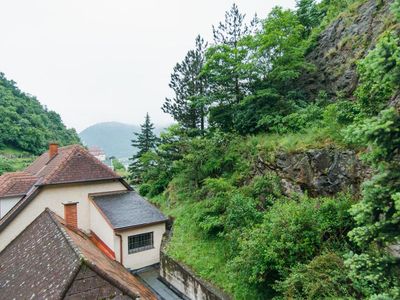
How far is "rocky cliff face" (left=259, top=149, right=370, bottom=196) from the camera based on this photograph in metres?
7.90

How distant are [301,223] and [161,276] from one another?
7.85 m

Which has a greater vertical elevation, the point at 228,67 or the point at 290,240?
the point at 228,67

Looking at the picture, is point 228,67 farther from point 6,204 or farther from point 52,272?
point 6,204

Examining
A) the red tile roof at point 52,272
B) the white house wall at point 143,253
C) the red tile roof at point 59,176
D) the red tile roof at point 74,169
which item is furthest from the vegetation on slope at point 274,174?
the red tile roof at point 59,176

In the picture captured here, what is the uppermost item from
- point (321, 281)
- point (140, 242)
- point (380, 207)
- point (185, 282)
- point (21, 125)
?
point (21, 125)

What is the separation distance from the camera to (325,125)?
387 inches

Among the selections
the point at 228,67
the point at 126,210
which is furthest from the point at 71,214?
the point at 228,67

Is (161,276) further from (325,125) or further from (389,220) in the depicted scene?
(389,220)

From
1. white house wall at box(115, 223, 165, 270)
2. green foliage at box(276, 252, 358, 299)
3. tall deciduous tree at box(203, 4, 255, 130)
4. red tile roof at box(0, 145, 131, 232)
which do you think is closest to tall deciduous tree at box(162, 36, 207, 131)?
tall deciduous tree at box(203, 4, 255, 130)

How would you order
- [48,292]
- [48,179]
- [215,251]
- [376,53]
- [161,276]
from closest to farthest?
1. [376,53]
2. [48,292]
3. [215,251]
4. [161,276]
5. [48,179]

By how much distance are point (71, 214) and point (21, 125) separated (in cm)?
5974

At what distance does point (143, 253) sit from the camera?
12.9 metres

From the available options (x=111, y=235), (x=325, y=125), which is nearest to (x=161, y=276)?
(x=111, y=235)

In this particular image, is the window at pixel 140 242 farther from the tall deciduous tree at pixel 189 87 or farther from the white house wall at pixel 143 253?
the tall deciduous tree at pixel 189 87
